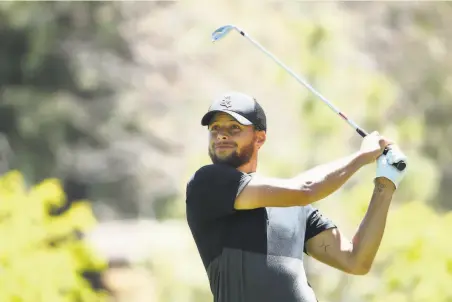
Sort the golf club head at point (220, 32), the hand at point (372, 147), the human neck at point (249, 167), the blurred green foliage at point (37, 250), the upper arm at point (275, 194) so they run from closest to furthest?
the upper arm at point (275, 194) < the hand at point (372, 147) < the human neck at point (249, 167) < the golf club head at point (220, 32) < the blurred green foliage at point (37, 250)

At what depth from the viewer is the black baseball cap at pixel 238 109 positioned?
9.15ft

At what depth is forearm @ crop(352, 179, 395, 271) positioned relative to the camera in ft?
9.45

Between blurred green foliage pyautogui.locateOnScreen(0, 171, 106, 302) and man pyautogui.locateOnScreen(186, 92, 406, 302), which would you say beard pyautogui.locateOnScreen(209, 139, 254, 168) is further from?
blurred green foliage pyautogui.locateOnScreen(0, 171, 106, 302)

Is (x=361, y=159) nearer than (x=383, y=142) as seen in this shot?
Yes

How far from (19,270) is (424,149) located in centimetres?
750

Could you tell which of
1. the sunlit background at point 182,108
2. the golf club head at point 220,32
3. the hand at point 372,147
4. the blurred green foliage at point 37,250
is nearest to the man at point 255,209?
the hand at point 372,147

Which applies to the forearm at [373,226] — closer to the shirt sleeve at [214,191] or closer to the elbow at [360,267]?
the elbow at [360,267]

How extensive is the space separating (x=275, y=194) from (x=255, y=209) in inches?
4.4

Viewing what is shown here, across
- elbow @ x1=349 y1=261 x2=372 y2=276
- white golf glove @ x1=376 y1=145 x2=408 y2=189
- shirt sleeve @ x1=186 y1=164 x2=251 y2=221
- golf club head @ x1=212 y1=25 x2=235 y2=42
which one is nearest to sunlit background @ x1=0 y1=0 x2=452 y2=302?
golf club head @ x1=212 y1=25 x2=235 y2=42

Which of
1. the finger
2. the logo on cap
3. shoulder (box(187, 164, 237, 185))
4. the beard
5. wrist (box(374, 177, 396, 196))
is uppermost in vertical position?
the logo on cap

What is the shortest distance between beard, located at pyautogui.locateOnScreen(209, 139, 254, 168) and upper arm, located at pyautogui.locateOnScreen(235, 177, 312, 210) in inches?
6.5

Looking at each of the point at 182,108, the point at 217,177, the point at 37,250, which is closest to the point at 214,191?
the point at 217,177

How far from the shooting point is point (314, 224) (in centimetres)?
296

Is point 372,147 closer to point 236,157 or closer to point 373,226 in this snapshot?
point 373,226
